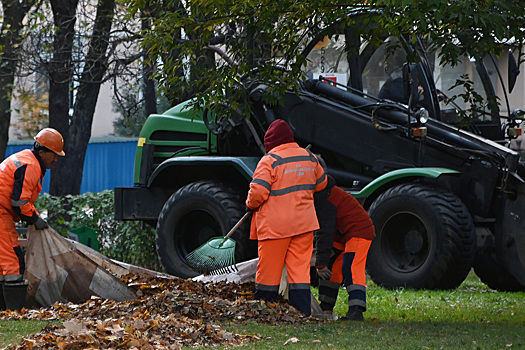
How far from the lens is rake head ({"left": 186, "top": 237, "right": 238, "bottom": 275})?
8.84 m

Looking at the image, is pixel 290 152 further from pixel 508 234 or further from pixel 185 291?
pixel 508 234

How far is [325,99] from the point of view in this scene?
36.5 ft

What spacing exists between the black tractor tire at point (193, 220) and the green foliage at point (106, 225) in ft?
6.00

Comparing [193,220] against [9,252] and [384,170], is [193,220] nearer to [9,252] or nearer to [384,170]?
[384,170]

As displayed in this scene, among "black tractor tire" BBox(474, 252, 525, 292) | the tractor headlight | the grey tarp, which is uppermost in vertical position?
the tractor headlight

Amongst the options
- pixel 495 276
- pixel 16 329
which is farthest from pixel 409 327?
pixel 495 276

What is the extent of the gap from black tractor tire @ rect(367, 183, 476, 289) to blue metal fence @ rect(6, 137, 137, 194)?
23.9 metres

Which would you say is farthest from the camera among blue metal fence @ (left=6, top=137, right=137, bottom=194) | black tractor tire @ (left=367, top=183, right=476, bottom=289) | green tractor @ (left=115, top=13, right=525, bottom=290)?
blue metal fence @ (left=6, top=137, right=137, bottom=194)

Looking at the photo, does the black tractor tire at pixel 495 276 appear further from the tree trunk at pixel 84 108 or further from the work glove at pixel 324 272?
the tree trunk at pixel 84 108

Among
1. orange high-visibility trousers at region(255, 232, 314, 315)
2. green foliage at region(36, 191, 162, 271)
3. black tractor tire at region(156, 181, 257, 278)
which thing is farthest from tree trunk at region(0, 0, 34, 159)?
orange high-visibility trousers at region(255, 232, 314, 315)

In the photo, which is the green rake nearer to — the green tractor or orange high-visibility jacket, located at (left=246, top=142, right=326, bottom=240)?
orange high-visibility jacket, located at (left=246, top=142, right=326, bottom=240)

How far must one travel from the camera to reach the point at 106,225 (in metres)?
14.2

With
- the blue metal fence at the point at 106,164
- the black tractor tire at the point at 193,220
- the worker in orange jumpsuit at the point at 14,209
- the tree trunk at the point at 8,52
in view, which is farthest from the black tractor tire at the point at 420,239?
the blue metal fence at the point at 106,164

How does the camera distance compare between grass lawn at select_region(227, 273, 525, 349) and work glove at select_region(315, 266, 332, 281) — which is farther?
work glove at select_region(315, 266, 332, 281)
